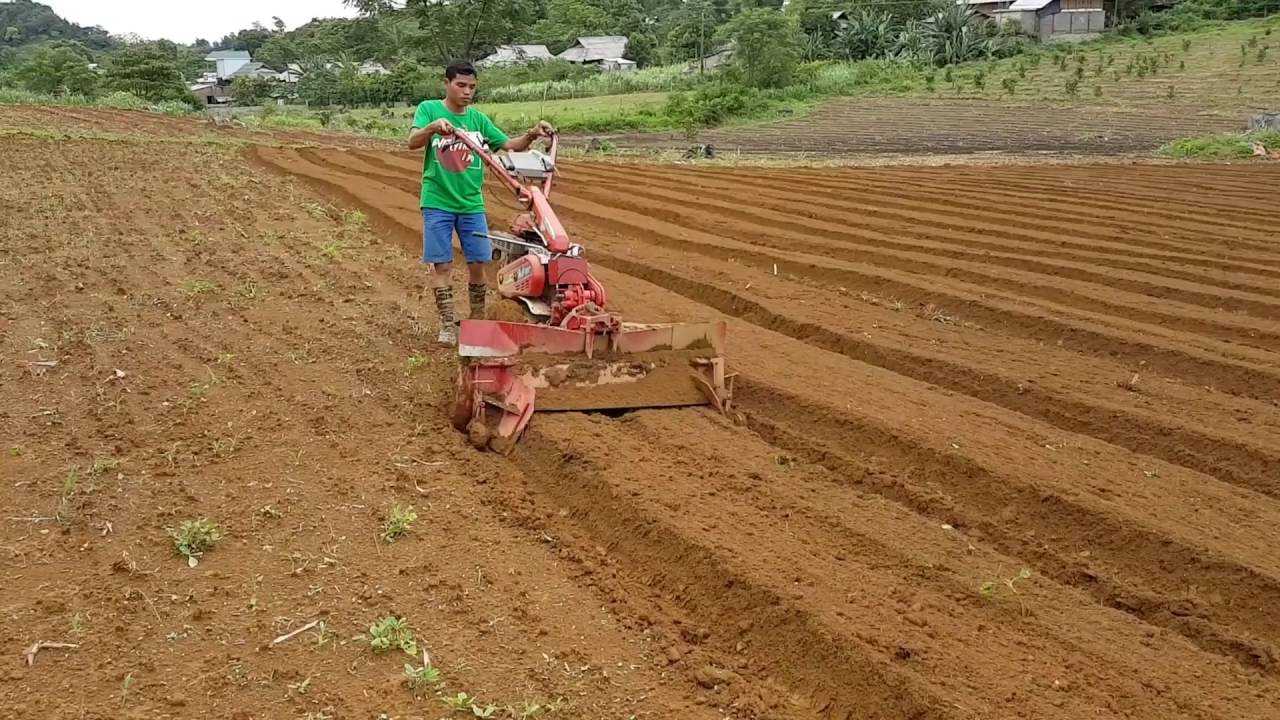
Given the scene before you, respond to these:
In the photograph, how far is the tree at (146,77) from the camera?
37.7 metres

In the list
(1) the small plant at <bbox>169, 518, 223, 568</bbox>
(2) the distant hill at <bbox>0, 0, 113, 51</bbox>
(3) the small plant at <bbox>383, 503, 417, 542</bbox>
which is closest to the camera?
(1) the small plant at <bbox>169, 518, 223, 568</bbox>

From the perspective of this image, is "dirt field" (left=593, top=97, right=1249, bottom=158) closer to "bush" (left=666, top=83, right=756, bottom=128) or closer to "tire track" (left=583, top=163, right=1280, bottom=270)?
"bush" (left=666, top=83, right=756, bottom=128)

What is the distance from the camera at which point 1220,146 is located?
62.1ft

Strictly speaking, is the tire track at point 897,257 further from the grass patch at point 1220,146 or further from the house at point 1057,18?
the house at point 1057,18

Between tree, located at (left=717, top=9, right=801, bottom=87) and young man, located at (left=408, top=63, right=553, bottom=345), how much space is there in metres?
32.1

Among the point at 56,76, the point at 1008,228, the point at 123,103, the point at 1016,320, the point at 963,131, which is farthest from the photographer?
the point at 56,76

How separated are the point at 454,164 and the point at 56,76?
39175 millimetres

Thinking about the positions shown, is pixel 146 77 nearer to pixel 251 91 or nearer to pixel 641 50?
pixel 251 91

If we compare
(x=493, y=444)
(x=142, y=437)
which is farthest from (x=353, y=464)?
(x=142, y=437)

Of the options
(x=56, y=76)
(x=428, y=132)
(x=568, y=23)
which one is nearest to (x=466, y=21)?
(x=56, y=76)

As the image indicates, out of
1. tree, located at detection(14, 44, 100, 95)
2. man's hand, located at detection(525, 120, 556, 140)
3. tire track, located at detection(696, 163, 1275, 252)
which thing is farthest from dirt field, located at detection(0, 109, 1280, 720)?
tree, located at detection(14, 44, 100, 95)

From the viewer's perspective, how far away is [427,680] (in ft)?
9.38

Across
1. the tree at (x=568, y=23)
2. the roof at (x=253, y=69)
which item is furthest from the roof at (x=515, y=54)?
the roof at (x=253, y=69)

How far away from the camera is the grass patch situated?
18.5m
